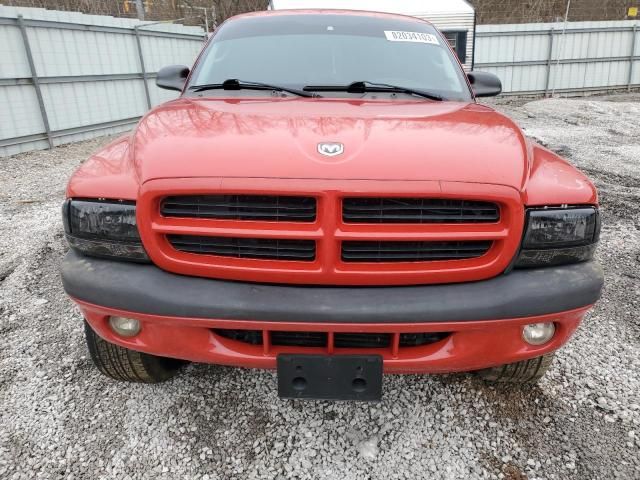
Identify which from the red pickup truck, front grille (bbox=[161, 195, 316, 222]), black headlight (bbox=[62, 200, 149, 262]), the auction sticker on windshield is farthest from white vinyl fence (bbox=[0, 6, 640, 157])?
front grille (bbox=[161, 195, 316, 222])

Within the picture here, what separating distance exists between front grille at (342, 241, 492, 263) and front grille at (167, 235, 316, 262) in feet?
0.49

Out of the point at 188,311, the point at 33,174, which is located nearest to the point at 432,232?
the point at 188,311

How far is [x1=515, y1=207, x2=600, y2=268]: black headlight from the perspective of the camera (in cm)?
174

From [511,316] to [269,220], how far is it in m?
0.94

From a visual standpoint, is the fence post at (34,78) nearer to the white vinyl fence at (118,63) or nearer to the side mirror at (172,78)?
the white vinyl fence at (118,63)

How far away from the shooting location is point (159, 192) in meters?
1.70

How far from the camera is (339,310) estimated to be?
163 cm

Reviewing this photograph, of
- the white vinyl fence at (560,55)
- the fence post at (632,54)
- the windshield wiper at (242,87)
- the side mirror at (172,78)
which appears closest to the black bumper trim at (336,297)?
the windshield wiper at (242,87)

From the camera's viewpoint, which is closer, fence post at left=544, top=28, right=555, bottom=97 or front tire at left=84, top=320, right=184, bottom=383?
front tire at left=84, top=320, right=184, bottom=383

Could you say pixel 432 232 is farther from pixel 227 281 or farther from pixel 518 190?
pixel 227 281

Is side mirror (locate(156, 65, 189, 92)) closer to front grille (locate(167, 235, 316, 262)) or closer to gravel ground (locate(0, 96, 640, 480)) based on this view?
gravel ground (locate(0, 96, 640, 480))

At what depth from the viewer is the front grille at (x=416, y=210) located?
5.53 feet

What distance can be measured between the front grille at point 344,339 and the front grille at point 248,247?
11.7 inches

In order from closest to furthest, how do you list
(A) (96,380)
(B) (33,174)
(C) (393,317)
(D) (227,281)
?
1. (C) (393,317)
2. (D) (227,281)
3. (A) (96,380)
4. (B) (33,174)
